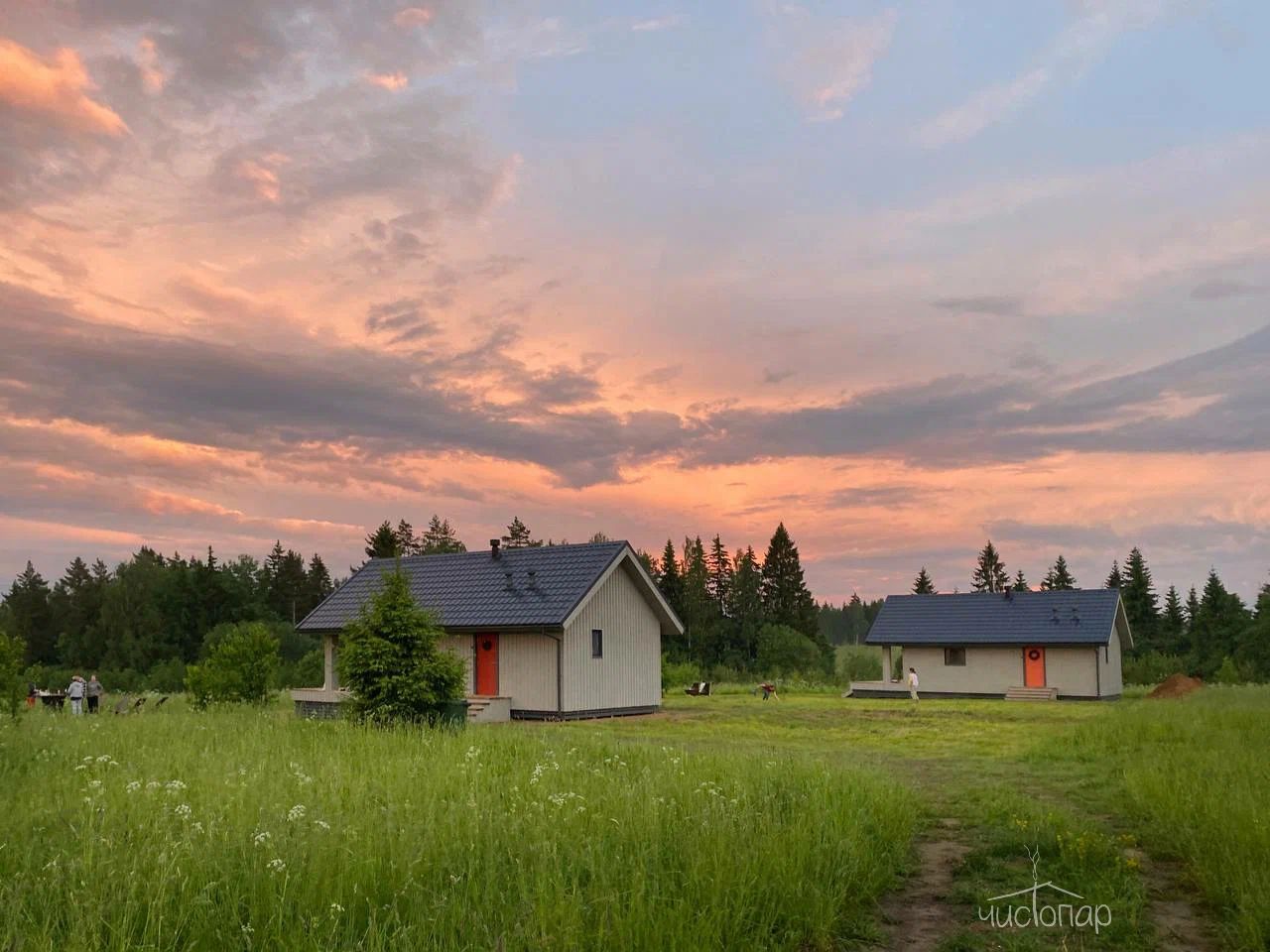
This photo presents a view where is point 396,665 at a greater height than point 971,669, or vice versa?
point 396,665

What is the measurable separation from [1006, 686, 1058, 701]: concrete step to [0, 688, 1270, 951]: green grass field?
89.0ft

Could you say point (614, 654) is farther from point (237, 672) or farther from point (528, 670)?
point (237, 672)

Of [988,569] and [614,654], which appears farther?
[988,569]

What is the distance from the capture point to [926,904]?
8.98 m

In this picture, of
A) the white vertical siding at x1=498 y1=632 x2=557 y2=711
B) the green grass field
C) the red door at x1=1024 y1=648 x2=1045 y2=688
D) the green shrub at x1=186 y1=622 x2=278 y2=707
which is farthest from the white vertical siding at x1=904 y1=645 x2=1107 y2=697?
the green shrub at x1=186 y1=622 x2=278 y2=707

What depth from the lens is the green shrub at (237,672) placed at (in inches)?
1063

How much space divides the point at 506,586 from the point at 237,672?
954 centimetres

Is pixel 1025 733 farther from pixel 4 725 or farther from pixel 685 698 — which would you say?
pixel 4 725

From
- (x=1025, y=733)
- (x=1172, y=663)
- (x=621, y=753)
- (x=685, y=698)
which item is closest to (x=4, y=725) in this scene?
(x=621, y=753)

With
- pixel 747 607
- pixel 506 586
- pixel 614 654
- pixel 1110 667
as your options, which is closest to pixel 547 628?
pixel 614 654

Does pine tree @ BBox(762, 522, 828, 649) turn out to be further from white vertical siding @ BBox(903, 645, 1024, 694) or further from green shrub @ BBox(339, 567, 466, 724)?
green shrub @ BBox(339, 567, 466, 724)

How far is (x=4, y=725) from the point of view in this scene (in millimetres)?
18125

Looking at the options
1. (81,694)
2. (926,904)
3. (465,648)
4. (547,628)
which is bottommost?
(81,694)

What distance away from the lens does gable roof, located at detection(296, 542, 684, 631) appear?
1262 inches
